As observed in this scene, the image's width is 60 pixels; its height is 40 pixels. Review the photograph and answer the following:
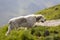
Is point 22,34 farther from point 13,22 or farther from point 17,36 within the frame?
point 13,22

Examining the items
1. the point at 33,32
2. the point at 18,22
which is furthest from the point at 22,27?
the point at 33,32

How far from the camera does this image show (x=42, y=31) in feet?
108

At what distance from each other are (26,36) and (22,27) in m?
10.9

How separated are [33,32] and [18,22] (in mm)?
7264

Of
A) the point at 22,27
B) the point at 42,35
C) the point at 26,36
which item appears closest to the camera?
the point at 26,36

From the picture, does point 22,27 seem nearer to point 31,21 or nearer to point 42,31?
point 31,21

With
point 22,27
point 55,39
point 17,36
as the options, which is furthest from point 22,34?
point 22,27

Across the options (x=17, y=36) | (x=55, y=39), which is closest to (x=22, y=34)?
(x=17, y=36)

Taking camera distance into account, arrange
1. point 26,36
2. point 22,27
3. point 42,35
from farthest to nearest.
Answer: point 22,27, point 42,35, point 26,36

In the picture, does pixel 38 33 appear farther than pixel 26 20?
No

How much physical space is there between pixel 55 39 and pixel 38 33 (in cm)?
376

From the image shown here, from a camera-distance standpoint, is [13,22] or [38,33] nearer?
[38,33]

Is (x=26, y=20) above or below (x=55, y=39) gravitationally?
above

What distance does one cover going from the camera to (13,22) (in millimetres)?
40031
